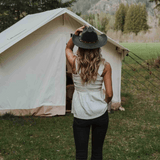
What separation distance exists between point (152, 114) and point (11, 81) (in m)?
4.18

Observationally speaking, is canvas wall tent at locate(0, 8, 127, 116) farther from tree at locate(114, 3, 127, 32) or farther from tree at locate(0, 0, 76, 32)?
tree at locate(114, 3, 127, 32)

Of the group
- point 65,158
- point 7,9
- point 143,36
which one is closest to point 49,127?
point 65,158

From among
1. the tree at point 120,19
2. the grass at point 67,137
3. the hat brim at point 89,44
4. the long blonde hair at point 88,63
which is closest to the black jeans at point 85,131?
the long blonde hair at point 88,63

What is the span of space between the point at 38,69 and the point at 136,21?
4201 cm

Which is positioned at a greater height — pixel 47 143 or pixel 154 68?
pixel 47 143

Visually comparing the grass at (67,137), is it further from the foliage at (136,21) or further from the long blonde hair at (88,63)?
the foliage at (136,21)

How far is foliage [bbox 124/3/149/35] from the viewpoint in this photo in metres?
43.8

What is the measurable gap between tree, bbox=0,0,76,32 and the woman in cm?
1163

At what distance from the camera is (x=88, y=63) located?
1986 millimetres

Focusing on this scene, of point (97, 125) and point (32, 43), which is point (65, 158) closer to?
point (97, 125)

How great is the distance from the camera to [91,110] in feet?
6.86

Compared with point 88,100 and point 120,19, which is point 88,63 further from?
point 120,19

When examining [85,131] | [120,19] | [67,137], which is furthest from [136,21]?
Answer: [85,131]

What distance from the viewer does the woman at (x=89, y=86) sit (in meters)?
2.01
